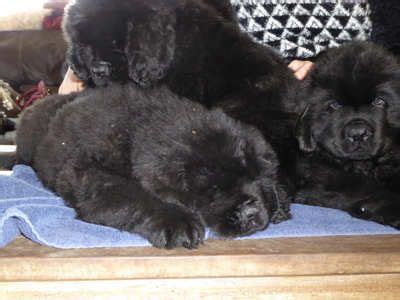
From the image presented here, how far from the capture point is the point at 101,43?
1.87 meters

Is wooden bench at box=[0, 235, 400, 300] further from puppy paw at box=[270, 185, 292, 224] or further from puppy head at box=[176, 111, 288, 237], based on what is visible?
puppy paw at box=[270, 185, 292, 224]

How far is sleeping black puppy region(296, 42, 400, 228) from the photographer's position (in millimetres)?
1766

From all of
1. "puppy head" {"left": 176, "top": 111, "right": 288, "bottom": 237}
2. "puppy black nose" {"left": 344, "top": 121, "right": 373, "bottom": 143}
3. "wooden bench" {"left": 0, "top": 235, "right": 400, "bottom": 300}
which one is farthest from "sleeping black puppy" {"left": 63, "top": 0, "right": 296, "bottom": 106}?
"wooden bench" {"left": 0, "top": 235, "right": 400, "bottom": 300}

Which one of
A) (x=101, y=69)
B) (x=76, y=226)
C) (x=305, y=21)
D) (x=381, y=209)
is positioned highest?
(x=305, y=21)

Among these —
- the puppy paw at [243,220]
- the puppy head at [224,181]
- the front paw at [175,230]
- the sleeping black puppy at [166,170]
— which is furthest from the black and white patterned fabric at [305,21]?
the front paw at [175,230]

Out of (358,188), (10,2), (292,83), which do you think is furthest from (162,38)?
(10,2)

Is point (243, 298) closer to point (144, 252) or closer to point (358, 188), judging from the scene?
point (144, 252)

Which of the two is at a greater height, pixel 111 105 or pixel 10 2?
pixel 111 105

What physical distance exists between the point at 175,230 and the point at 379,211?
0.68 metres

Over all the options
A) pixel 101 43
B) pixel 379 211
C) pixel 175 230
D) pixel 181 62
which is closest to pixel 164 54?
pixel 181 62

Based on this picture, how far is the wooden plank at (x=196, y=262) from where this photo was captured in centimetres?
121

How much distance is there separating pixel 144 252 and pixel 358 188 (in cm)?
82

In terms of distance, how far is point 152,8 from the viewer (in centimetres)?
193

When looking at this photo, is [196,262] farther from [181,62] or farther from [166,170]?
[181,62]
